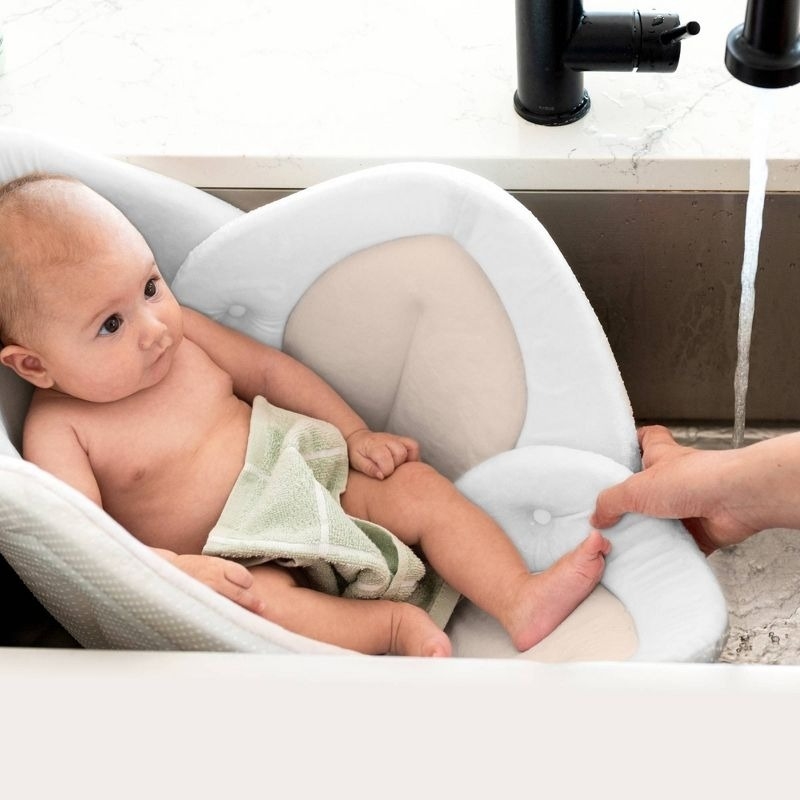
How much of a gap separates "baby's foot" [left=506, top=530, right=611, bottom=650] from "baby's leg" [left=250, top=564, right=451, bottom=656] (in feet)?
0.26

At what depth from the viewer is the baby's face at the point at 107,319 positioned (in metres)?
1.06

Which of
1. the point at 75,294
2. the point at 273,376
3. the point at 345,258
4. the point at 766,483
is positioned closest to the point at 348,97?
the point at 345,258

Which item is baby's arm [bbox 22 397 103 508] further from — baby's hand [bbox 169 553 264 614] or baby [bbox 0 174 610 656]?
baby's hand [bbox 169 553 264 614]

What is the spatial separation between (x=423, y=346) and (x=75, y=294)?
0.38 meters

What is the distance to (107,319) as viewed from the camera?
1.09 metres

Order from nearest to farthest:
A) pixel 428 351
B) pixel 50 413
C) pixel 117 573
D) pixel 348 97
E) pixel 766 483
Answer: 1. pixel 117 573
2. pixel 766 483
3. pixel 50 413
4. pixel 428 351
5. pixel 348 97

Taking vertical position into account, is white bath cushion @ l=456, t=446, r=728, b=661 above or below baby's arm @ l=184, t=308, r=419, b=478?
below

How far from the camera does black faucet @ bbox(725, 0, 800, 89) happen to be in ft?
2.98

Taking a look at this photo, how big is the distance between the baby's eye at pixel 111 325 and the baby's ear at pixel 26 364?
66 millimetres

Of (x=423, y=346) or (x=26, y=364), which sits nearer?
(x=26, y=364)

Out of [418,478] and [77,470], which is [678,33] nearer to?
[418,478]

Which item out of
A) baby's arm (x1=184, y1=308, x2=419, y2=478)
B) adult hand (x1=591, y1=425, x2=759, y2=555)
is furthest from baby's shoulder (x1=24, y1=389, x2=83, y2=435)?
adult hand (x1=591, y1=425, x2=759, y2=555)

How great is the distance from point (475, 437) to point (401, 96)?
1.45 feet

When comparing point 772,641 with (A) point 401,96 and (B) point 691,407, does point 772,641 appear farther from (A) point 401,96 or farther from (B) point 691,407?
(A) point 401,96
